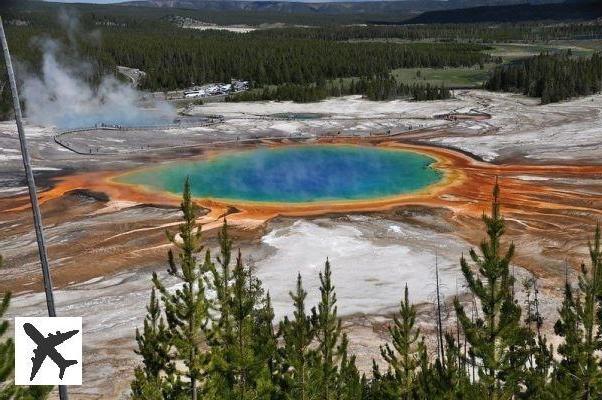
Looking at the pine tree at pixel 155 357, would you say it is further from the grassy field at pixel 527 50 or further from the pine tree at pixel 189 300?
the grassy field at pixel 527 50

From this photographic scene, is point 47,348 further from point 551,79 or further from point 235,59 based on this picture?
point 235,59

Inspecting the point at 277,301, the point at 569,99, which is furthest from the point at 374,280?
the point at 569,99

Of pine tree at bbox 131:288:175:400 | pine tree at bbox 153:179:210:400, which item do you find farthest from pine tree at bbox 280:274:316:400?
pine tree at bbox 131:288:175:400

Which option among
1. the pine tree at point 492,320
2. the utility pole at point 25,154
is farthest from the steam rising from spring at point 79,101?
the utility pole at point 25,154

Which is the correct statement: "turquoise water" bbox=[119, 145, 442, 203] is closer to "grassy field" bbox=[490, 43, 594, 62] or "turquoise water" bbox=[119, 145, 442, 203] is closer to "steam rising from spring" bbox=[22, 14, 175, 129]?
"steam rising from spring" bbox=[22, 14, 175, 129]

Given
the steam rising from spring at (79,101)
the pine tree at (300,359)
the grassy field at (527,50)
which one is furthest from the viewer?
the grassy field at (527,50)

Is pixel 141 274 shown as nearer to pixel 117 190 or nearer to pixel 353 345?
pixel 353 345
